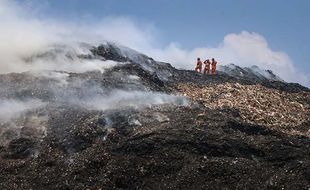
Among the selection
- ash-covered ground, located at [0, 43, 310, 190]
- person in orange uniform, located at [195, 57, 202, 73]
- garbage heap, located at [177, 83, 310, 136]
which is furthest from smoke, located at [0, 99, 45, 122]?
person in orange uniform, located at [195, 57, 202, 73]

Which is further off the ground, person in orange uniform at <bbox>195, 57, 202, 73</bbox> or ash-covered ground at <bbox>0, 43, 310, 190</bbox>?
person in orange uniform at <bbox>195, 57, 202, 73</bbox>

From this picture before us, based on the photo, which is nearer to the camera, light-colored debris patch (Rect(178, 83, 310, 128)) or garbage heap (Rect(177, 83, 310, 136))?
garbage heap (Rect(177, 83, 310, 136))

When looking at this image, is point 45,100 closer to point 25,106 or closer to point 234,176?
point 25,106

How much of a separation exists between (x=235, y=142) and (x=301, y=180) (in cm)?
346

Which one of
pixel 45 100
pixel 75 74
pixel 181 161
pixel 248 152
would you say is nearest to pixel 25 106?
pixel 45 100

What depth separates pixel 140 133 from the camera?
63.3 ft

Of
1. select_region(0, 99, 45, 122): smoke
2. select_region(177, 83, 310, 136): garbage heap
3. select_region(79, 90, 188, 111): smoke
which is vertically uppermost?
select_region(177, 83, 310, 136): garbage heap

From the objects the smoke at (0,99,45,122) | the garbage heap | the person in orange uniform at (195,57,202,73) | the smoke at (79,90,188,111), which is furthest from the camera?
the person in orange uniform at (195,57,202,73)

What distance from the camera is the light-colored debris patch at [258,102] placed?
24.1 metres

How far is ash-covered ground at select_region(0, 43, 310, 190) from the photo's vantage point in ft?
54.0

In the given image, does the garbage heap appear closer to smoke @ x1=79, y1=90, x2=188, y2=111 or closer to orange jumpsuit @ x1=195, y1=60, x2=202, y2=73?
smoke @ x1=79, y1=90, x2=188, y2=111

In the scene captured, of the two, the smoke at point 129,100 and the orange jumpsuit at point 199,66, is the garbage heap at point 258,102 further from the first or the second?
the orange jumpsuit at point 199,66

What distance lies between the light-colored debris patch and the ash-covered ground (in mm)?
65

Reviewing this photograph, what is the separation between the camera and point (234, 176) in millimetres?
16188
